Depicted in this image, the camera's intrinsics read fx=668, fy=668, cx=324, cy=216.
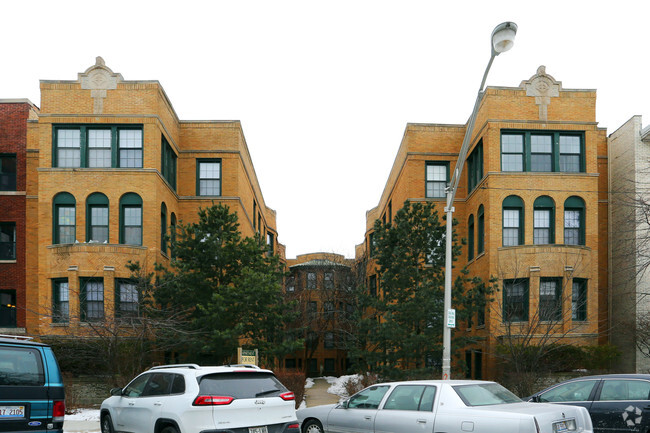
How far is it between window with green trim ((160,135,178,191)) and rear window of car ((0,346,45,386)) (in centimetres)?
2029

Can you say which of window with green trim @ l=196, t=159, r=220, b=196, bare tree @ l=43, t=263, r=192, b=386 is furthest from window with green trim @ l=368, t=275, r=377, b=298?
bare tree @ l=43, t=263, r=192, b=386

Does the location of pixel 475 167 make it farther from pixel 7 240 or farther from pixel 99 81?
pixel 7 240

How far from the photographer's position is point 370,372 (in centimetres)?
2419

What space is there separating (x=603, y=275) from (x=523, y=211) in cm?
594

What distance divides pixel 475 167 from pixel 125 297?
1633 cm

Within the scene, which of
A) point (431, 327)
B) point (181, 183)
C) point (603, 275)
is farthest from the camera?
point (181, 183)

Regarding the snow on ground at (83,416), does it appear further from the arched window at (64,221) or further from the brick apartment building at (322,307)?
the brick apartment building at (322,307)

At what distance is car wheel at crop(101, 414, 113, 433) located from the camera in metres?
12.1

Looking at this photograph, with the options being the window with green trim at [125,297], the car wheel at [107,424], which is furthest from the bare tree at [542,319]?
the car wheel at [107,424]

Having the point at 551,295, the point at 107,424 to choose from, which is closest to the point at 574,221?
the point at 551,295

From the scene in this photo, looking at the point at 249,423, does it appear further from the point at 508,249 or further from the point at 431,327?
the point at 508,249

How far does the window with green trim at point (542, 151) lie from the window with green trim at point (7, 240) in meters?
22.1

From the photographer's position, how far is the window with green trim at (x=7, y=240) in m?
30.6

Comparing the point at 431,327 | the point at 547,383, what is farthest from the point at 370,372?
the point at 547,383
